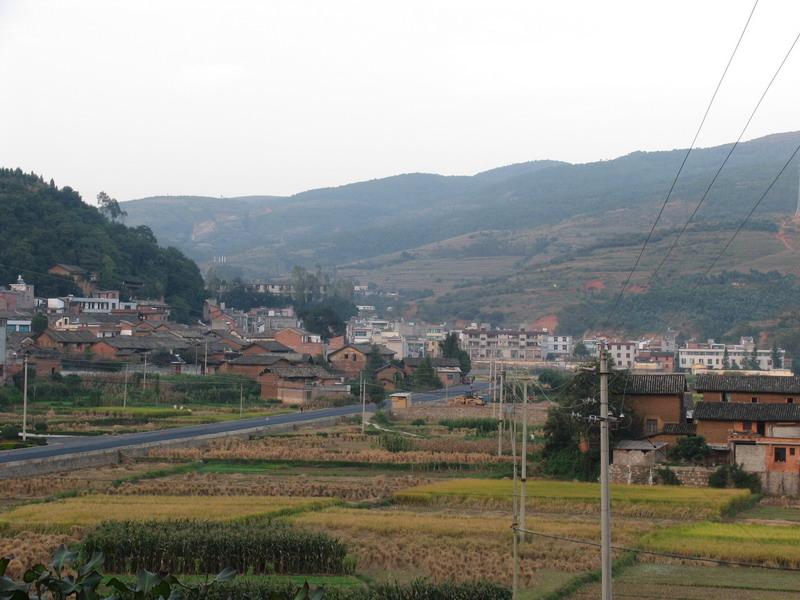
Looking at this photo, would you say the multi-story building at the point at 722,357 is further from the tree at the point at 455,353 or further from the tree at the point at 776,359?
the tree at the point at 455,353

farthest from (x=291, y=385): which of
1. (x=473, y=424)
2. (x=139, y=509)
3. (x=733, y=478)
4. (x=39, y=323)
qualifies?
(x=139, y=509)

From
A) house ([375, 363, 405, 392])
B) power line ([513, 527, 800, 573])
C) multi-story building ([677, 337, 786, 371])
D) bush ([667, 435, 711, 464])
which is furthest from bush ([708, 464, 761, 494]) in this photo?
multi-story building ([677, 337, 786, 371])

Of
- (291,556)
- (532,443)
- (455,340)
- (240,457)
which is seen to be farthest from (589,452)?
(455,340)

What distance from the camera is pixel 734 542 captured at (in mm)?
27422

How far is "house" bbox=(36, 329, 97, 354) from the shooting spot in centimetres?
7794

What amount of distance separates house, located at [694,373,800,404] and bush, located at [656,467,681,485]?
238 inches

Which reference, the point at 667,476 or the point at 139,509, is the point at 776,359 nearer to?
the point at 667,476

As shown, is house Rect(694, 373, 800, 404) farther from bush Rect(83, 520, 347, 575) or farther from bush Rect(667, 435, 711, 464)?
bush Rect(83, 520, 347, 575)

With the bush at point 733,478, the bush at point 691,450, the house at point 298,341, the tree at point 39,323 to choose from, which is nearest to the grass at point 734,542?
the bush at point 733,478

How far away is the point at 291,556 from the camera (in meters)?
24.3

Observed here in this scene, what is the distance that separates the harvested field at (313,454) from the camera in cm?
4603

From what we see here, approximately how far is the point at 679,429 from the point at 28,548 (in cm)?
2756

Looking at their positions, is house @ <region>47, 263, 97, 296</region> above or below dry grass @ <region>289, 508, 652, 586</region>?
above

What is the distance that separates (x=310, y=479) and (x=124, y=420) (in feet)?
67.4
